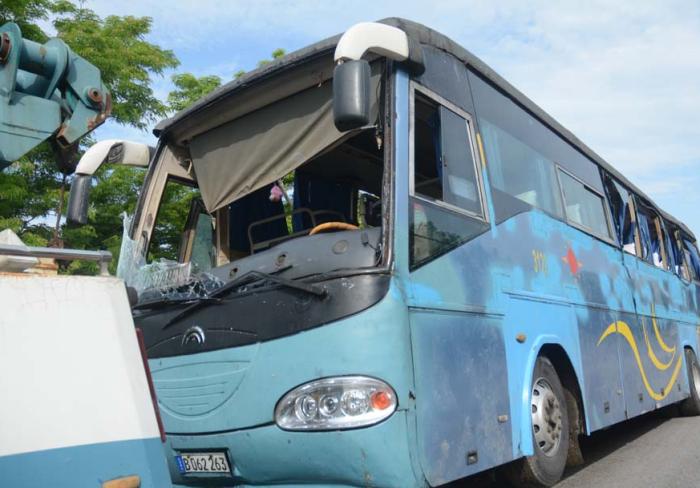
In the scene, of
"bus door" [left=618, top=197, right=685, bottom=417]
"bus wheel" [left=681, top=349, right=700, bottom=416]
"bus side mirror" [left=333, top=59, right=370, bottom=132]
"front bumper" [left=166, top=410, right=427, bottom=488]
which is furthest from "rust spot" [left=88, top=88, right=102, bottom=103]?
"bus wheel" [left=681, top=349, right=700, bottom=416]

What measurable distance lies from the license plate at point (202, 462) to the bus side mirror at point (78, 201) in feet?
6.39

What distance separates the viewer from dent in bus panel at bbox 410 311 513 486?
3826 mm

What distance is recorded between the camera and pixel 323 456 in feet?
12.0

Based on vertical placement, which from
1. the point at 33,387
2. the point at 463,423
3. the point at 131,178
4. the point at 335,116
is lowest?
the point at 463,423

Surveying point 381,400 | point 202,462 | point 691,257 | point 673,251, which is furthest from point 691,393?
point 202,462

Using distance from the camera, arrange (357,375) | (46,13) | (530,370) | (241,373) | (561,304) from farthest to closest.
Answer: (46,13) → (561,304) → (530,370) → (241,373) → (357,375)

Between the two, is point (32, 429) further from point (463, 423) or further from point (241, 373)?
point (463, 423)

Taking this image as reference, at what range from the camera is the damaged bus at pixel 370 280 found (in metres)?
3.71

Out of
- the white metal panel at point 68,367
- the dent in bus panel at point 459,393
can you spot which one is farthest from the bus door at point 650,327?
the white metal panel at point 68,367

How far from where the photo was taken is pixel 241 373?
3.95 m

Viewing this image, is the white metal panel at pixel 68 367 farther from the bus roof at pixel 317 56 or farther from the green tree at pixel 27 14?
the green tree at pixel 27 14

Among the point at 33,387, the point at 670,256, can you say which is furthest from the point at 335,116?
the point at 670,256

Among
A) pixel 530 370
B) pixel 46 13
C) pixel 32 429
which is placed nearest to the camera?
pixel 32 429

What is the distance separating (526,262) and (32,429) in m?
4.10
